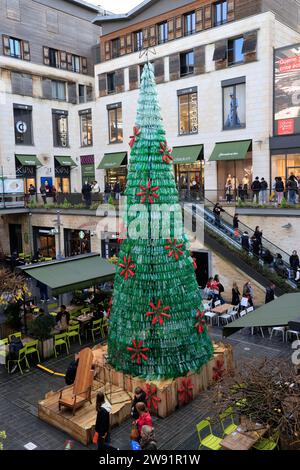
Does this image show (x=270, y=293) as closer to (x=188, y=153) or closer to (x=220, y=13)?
(x=188, y=153)

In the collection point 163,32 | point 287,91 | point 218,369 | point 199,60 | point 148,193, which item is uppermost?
point 163,32

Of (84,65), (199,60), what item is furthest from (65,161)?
(199,60)

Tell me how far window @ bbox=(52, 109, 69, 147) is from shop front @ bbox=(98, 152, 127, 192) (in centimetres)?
540

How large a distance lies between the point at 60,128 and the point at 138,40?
10.7 metres

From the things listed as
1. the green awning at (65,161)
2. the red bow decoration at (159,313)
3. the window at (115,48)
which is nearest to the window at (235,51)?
the window at (115,48)

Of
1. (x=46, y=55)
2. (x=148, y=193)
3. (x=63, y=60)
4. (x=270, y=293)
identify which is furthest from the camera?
(x=63, y=60)

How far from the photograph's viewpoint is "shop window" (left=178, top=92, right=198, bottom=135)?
2934 cm

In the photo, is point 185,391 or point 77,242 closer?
point 185,391

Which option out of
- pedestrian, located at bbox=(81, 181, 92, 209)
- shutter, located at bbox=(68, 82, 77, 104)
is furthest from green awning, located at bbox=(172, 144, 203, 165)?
shutter, located at bbox=(68, 82, 77, 104)

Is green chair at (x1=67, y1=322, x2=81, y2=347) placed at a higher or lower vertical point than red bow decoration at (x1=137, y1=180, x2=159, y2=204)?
lower

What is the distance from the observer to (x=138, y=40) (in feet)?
107

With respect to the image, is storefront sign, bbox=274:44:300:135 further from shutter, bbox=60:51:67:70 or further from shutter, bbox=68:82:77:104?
shutter, bbox=60:51:67:70

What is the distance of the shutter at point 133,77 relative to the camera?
3253 cm

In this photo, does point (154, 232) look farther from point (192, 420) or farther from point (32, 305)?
point (32, 305)
